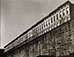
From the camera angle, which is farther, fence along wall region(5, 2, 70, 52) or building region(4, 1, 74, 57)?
fence along wall region(5, 2, 70, 52)

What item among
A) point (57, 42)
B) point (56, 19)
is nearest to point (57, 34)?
point (57, 42)

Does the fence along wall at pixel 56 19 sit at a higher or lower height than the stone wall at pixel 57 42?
higher

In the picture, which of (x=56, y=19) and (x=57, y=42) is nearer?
(x=57, y=42)

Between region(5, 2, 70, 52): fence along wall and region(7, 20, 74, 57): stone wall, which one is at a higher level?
region(5, 2, 70, 52): fence along wall

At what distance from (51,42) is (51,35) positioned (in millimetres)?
285

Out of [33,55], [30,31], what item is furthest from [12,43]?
[33,55]

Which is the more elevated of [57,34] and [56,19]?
[56,19]

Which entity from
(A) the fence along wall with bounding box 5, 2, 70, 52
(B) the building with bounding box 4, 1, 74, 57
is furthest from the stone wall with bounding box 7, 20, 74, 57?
(A) the fence along wall with bounding box 5, 2, 70, 52

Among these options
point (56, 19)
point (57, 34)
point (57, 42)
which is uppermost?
point (56, 19)

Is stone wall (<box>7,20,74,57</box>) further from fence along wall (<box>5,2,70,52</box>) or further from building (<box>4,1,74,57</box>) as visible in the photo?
fence along wall (<box>5,2,70,52</box>)

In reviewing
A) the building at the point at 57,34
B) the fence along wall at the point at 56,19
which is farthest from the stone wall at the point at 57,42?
the fence along wall at the point at 56,19

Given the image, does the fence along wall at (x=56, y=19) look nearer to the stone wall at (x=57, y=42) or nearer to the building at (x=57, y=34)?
the building at (x=57, y=34)

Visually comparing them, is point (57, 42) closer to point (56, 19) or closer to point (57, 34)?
point (57, 34)

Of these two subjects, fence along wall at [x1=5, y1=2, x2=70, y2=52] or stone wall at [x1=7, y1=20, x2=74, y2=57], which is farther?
fence along wall at [x1=5, y1=2, x2=70, y2=52]
